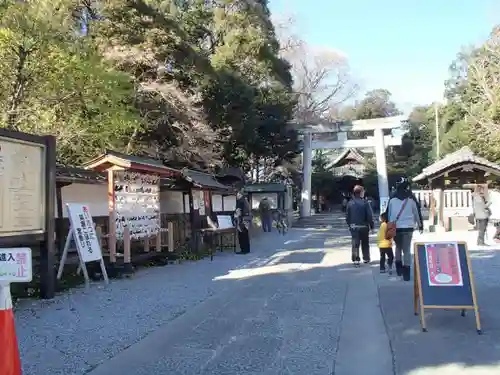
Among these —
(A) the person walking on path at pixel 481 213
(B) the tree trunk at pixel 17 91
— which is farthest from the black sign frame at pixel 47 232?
(A) the person walking on path at pixel 481 213

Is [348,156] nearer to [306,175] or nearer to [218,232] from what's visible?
[306,175]

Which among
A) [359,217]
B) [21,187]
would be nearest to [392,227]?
[359,217]

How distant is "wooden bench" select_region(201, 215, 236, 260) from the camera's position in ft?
48.0

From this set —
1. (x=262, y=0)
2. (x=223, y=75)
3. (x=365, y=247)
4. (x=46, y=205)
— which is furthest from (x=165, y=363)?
(x=262, y=0)

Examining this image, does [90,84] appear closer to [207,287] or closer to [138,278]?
[138,278]

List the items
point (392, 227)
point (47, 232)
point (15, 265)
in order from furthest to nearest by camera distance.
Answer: point (392, 227)
point (47, 232)
point (15, 265)

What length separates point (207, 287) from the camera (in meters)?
9.32

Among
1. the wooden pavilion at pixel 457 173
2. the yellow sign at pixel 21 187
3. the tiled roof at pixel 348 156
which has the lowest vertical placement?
the yellow sign at pixel 21 187

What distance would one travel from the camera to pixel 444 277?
593 cm

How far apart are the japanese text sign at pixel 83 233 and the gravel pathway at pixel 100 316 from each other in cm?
60

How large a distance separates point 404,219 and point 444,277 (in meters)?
3.25

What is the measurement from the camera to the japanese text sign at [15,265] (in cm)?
386

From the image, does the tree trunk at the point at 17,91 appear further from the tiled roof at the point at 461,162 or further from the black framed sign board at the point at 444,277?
the tiled roof at the point at 461,162

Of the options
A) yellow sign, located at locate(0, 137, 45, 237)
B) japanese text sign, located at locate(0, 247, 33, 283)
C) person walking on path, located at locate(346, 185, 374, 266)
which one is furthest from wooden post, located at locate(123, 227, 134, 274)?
japanese text sign, located at locate(0, 247, 33, 283)
